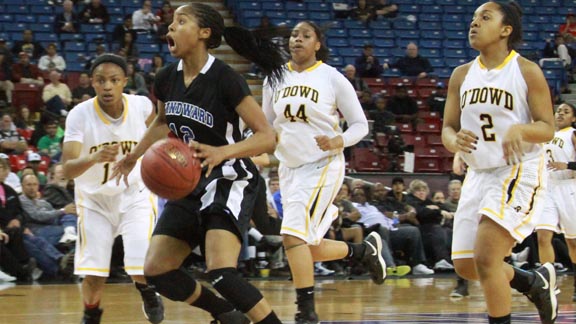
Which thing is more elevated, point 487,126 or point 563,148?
point 487,126

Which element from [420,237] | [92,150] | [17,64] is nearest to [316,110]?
[92,150]

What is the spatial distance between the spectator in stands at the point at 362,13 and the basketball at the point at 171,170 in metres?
16.7

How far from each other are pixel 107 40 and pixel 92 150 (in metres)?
11.8

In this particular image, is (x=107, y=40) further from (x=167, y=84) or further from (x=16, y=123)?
(x=167, y=84)

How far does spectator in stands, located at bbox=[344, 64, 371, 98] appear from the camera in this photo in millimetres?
17453

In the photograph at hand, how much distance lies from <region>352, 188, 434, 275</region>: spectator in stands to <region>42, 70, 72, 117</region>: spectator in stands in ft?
14.5

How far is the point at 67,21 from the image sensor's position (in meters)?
18.3

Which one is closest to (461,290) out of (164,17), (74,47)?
(74,47)

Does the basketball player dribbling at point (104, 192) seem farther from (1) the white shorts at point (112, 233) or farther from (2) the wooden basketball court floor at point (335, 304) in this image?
(2) the wooden basketball court floor at point (335, 304)

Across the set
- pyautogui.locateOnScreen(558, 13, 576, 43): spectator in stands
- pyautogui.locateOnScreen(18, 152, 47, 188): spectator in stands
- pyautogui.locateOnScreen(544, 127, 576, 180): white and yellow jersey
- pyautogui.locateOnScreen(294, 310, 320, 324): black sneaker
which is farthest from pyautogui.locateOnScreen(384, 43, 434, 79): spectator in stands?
pyautogui.locateOnScreen(294, 310, 320, 324): black sneaker

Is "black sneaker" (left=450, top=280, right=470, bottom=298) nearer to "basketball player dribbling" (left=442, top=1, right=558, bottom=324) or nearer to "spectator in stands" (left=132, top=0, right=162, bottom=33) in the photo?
"basketball player dribbling" (left=442, top=1, right=558, bottom=324)

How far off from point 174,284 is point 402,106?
13.0m

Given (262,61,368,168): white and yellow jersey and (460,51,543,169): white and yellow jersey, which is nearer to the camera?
(460,51,543,169): white and yellow jersey

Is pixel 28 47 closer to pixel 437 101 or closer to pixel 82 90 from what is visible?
pixel 82 90
